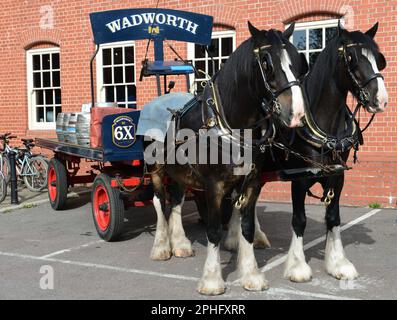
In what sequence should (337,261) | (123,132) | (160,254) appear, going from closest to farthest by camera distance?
1. (337,261)
2. (160,254)
3. (123,132)

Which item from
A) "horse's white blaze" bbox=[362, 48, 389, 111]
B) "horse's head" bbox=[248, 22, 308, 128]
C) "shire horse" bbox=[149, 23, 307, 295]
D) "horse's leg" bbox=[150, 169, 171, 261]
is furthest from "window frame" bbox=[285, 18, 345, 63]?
"horse's head" bbox=[248, 22, 308, 128]

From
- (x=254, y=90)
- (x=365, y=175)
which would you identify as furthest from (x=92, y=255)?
(x=365, y=175)

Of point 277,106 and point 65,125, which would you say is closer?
point 277,106

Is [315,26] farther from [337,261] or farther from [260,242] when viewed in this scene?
[337,261]

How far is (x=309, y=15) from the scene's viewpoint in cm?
930

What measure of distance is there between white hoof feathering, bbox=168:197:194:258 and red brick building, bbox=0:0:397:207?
3254mm

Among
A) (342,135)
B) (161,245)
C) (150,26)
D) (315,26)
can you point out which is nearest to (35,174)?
(150,26)

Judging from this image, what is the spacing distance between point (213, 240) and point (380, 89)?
1879 mm

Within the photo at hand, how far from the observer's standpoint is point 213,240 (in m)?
4.59

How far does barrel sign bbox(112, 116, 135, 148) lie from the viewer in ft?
20.0

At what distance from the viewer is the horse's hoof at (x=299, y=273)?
4875 mm

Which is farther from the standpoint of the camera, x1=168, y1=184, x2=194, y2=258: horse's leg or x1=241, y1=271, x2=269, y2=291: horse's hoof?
x1=168, y1=184, x2=194, y2=258: horse's leg

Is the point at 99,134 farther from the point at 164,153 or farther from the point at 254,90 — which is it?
the point at 254,90

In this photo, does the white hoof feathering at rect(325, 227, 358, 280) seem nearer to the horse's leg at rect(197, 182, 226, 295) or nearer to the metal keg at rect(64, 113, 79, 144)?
the horse's leg at rect(197, 182, 226, 295)
